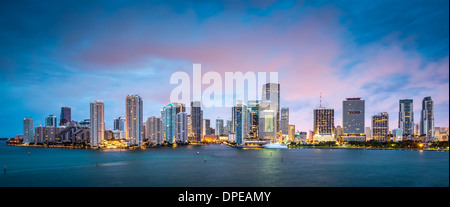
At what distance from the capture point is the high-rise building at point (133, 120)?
101062 mm

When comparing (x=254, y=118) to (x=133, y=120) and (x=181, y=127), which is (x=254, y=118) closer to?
(x=181, y=127)

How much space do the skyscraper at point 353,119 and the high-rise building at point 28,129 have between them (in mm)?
158907

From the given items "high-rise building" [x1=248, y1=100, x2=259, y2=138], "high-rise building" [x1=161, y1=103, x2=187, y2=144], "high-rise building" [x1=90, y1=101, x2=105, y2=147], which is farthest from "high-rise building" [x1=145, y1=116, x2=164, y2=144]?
"high-rise building" [x1=248, y1=100, x2=259, y2=138]

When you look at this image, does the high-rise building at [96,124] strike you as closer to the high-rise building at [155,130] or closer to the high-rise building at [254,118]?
the high-rise building at [155,130]

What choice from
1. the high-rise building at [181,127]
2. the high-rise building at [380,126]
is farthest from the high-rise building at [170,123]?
the high-rise building at [380,126]

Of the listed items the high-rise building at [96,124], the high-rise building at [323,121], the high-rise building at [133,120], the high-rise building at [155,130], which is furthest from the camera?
the high-rise building at [323,121]

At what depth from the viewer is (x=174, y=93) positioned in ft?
43.9

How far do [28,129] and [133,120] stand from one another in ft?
194

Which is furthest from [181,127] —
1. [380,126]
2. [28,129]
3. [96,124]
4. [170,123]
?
[380,126]

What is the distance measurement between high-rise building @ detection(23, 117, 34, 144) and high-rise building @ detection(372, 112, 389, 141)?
17843 centimetres

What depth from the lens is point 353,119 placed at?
159 meters
